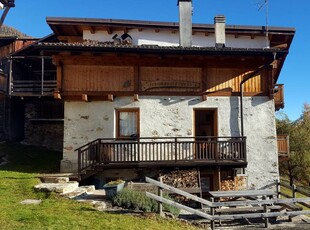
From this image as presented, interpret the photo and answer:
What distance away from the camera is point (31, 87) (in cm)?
1861

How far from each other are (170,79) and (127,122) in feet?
8.68

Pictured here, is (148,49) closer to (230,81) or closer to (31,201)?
(230,81)

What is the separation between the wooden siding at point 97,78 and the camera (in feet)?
41.3

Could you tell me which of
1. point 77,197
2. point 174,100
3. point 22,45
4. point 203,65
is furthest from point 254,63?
point 22,45

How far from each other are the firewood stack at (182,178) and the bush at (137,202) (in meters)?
2.48

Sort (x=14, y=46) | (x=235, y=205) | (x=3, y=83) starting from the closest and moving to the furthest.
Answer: (x=235, y=205), (x=3, y=83), (x=14, y=46)

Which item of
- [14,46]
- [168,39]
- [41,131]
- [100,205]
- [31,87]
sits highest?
[14,46]

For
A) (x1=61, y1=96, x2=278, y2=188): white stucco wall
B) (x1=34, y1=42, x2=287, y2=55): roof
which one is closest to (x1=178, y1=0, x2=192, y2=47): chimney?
(x1=34, y1=42, x2=287, y2=55): roof

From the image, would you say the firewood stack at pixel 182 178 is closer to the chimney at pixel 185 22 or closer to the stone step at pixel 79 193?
the stone step at pixel 79 193

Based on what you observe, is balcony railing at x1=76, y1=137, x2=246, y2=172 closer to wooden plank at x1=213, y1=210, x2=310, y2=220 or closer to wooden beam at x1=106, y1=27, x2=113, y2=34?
wooden plank at x1=213, y1=210, x2=310, y2=220

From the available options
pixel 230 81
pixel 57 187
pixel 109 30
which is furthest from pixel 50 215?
pixel 109 30

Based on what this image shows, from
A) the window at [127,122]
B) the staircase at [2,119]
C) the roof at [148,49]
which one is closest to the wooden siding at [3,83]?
the staircase at [2,119]

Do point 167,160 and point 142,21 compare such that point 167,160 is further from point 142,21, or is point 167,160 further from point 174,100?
point 142,21

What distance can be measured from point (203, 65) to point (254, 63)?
2.27m
